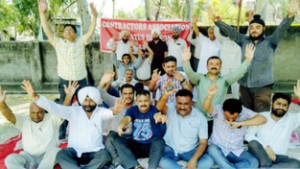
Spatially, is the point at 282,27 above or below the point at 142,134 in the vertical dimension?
above

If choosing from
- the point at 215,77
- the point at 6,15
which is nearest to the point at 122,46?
the point at 215,77

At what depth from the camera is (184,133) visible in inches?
158

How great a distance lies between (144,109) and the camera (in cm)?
400

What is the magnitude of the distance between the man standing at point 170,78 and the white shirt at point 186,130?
67 cm

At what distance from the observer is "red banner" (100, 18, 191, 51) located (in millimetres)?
7863

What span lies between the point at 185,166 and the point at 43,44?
6638mm

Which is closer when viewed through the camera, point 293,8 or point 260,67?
point 293,8

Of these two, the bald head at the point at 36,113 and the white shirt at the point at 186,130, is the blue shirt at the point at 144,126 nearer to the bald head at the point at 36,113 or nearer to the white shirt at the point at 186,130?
the white shirt at the point at 186,130

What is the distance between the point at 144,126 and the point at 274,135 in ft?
5.32

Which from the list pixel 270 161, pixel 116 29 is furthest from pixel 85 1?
pixel 270 161

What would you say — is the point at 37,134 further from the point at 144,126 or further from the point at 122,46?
the point at 122,46

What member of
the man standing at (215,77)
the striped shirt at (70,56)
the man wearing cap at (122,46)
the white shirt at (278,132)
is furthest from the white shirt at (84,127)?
the man wearing cap at (122,46)

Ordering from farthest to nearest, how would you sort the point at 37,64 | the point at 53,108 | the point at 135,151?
1. the point at 37,64
2. the point at 135,151
3. the point at 53,108

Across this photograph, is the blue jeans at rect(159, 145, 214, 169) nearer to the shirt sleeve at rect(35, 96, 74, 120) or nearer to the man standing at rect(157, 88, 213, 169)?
the man standing at rect(157, 88, 213, 169)
